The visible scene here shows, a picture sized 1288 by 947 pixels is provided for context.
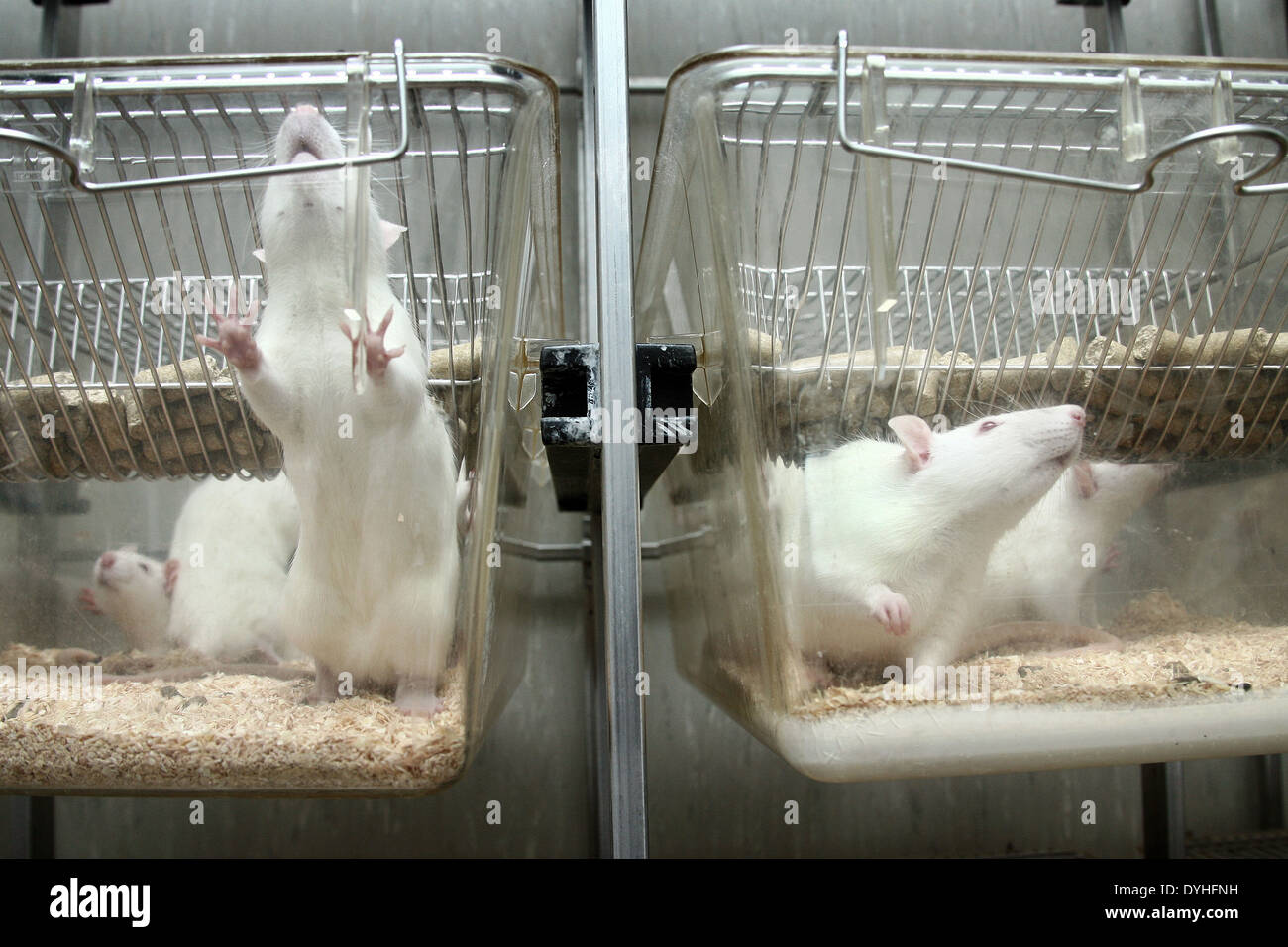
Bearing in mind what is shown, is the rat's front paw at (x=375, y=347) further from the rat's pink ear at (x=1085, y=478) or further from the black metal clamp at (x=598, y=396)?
the rat's pink ear at (x=1085, y=478)

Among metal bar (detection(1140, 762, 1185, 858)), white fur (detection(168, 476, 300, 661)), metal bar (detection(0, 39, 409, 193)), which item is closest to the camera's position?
metal bar (detection(0, 39, 409, 193))

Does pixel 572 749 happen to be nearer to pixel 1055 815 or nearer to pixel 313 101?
pixel 1055 815

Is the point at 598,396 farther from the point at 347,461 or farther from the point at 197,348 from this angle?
the point at 197,348

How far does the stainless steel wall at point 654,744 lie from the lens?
166 centimetres

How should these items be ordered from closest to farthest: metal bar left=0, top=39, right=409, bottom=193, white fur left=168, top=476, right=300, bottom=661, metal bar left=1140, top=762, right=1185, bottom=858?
metal bar left=0, top=39, right=409, bottom=193 < white fur left=168, top=476, right=300, bottom=661 < metal bar left=1140, top=762, right=1185, bottom=858

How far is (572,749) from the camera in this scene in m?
1.71

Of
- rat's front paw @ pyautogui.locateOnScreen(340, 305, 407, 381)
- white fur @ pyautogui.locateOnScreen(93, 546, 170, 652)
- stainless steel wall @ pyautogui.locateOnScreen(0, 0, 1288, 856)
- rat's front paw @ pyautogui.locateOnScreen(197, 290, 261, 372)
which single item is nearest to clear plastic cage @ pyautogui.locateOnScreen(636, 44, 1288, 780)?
rat's front paw @ pyautogui.locateOnScreen(340, 305, 407, 381)

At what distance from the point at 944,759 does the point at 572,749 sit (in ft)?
3.20

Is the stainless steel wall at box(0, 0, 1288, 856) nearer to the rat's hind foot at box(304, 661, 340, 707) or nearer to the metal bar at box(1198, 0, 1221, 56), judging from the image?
the metal bar at box(1198, 0, 1221, 56)

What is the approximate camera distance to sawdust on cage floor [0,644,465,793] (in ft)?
2.74

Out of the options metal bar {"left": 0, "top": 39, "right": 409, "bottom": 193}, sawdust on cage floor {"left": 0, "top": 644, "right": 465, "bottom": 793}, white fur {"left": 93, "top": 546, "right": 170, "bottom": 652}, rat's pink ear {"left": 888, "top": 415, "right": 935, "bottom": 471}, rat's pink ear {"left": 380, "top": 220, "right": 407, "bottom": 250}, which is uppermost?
metal bar {"left": 0, "top": 39, "right": 409, "bottom": 193}

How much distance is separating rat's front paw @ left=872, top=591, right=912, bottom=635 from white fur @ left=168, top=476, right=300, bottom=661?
58 centimetres

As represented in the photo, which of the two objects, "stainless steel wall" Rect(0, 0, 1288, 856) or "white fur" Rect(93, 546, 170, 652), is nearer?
"white fur" Rect(93, 546, 170, 652)
